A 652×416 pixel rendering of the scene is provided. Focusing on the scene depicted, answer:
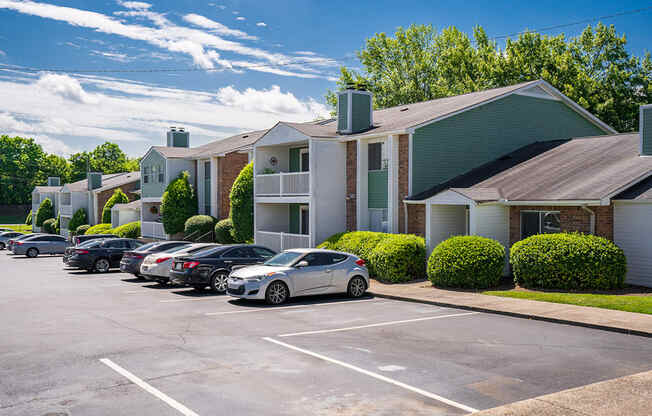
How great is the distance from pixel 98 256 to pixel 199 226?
9.60 metres

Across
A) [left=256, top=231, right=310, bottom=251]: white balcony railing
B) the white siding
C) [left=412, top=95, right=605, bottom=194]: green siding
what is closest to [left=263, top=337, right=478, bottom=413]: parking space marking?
the white siding

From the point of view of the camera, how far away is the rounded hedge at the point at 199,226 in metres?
36.8

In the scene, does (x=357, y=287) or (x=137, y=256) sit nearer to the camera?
(x=357, y=287)

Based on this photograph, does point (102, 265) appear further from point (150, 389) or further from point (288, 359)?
point (150, 389)

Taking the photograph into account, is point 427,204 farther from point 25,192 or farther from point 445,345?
point 25,192

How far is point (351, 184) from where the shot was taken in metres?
26.1

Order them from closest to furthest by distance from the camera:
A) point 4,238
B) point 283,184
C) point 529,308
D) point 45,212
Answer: point 529,308
point 283,184
point 4,238
point 45,212

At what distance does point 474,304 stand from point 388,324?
3.32 metres

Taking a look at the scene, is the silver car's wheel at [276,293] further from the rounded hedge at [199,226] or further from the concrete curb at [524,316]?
the rounded hedge at [199,226]

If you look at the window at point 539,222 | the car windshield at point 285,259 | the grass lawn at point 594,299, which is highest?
the window at point 539,222

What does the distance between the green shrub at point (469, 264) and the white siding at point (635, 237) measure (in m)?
3.48

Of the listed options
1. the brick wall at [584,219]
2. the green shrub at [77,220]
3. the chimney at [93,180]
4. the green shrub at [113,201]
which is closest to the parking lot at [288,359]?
the brick wall at [584,219]

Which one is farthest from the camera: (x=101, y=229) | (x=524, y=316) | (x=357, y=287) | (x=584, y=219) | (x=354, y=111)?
(x=101, y=229)

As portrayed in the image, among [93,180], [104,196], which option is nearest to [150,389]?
[104,196]
